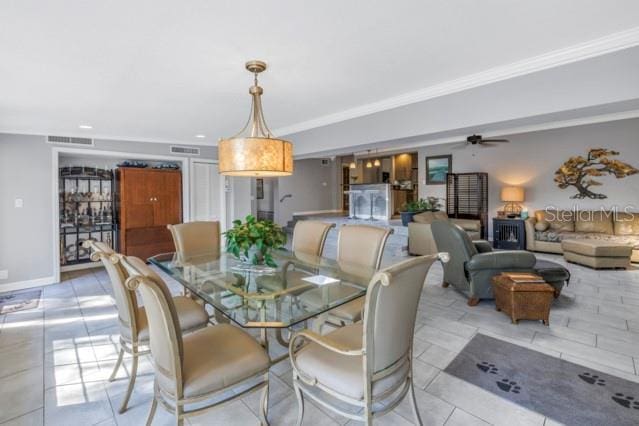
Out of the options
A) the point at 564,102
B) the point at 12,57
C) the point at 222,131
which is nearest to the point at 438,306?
the point at 564,102

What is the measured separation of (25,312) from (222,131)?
3390 millimetres

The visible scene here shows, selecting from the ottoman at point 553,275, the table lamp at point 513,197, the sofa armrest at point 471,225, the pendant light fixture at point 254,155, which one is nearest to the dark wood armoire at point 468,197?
the table lamp at point 513,197

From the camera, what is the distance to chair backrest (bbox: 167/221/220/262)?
329 cm

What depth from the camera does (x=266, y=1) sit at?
1.72m

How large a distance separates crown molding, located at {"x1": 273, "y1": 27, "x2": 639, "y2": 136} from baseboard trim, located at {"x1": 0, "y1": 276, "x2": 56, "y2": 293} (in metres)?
4.99

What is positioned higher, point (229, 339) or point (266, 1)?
point (266, 1)

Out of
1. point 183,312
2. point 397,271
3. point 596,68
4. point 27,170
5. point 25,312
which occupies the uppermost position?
point 596,68

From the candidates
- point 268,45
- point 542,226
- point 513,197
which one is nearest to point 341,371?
point 268,45

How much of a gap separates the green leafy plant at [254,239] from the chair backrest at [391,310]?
1.32 metres

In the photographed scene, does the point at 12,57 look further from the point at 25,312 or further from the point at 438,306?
the point at 438,306

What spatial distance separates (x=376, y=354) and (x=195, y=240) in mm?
2573

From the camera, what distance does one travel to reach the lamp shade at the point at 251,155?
7.38 ft

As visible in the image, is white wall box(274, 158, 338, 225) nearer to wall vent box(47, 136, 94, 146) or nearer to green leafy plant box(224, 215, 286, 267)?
wall vent box(47, 136, 94, 146)

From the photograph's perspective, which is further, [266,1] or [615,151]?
[615,151]
